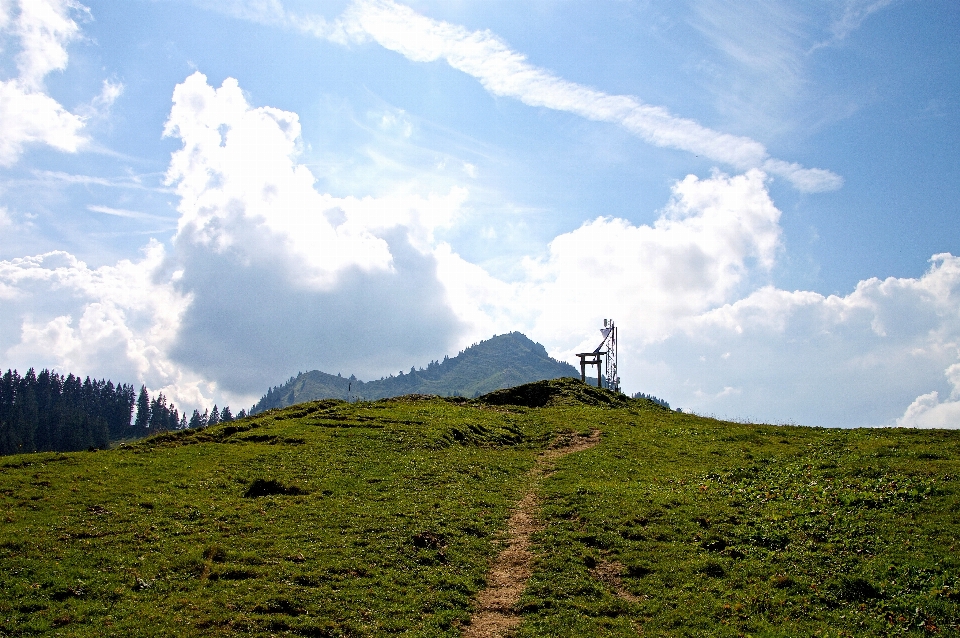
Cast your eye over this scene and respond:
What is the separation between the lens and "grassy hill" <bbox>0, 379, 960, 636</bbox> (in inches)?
816

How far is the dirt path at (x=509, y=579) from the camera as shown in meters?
21.2

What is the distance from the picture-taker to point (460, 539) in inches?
1109

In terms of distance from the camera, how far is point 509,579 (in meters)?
24.7

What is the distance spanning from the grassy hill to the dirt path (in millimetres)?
543

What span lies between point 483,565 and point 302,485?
13.7 meters

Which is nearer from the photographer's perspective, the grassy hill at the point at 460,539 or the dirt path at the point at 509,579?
the grassy hill at the point at 460,539

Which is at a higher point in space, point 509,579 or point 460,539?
point 460,539

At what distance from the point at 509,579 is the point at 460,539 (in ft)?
13.5

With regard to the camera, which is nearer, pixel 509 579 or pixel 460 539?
pixel 509 579

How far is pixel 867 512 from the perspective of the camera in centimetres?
2764

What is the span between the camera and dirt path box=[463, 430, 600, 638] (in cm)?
2119

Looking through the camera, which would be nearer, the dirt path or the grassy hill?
the grassy hill

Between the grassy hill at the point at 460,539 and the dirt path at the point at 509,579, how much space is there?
0.54 metres

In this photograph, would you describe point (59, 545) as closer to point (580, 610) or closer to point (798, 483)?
point (580, 610)
